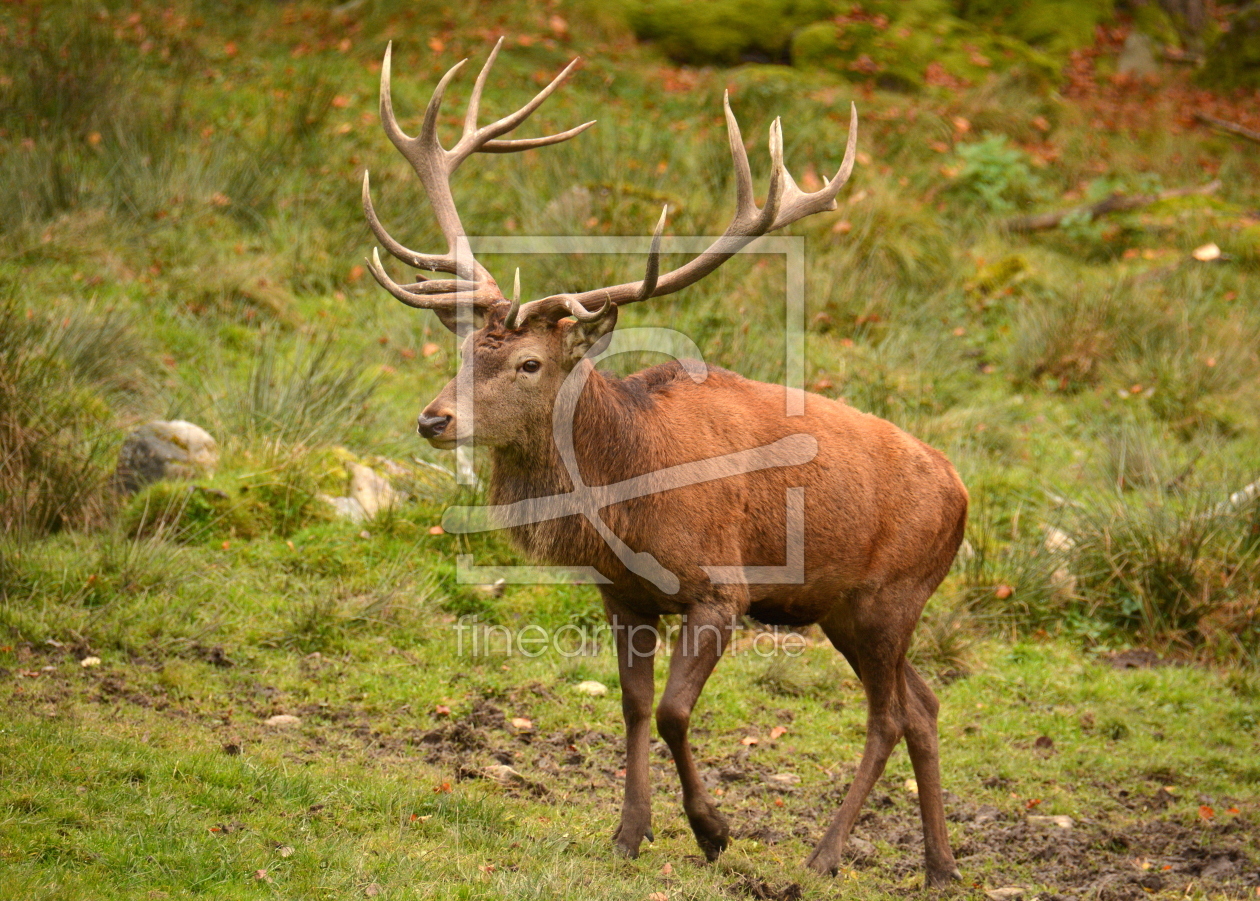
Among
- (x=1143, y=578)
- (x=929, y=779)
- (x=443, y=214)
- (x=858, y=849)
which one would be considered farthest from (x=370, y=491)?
(x=1143, y=578)

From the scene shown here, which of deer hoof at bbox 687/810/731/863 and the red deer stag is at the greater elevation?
the red deer stag

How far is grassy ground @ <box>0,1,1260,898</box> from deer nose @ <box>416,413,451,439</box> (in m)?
1.53

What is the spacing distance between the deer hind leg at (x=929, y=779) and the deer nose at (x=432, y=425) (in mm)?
2369

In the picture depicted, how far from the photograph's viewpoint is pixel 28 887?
357cm

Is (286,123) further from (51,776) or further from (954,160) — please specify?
(51,776)

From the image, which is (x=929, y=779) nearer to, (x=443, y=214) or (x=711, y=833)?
(x=711, y=833)

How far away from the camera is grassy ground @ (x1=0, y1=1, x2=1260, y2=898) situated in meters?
4.91

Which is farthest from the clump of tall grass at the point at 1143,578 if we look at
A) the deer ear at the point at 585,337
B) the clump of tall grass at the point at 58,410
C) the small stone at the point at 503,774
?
the clump of tall grass at the point at 58,410

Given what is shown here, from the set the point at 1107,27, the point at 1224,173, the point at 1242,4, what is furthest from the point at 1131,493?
the point at 1242,4

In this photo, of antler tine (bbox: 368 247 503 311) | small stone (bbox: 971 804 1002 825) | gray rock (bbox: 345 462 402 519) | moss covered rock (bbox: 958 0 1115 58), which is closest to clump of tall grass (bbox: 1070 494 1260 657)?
small stone (bbox: 971 804 1002 825)

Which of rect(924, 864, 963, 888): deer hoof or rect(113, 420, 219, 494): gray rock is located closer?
rect(924, 864, 963, 888): deer hoof

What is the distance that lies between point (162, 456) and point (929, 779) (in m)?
4.93

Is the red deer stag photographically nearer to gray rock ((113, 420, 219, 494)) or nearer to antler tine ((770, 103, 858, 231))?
antler tine ((770, 103, 858, 231))

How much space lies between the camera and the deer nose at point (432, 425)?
460cm
